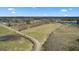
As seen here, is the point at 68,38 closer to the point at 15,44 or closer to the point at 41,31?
the point at 41,31

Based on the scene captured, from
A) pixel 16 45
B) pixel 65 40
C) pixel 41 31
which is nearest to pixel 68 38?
pixel 65 40

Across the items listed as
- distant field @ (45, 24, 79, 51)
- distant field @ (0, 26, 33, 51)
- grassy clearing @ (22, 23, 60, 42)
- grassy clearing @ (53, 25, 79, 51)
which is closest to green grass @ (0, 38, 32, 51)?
distant field @ (0, 26, 33, 51)

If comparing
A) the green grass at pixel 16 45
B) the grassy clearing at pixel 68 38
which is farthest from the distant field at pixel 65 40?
the green grass at pixel 16 45

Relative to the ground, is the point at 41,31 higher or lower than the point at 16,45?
higher

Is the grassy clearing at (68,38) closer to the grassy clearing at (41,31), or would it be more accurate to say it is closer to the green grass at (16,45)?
the grassy clearing at (41,31)
